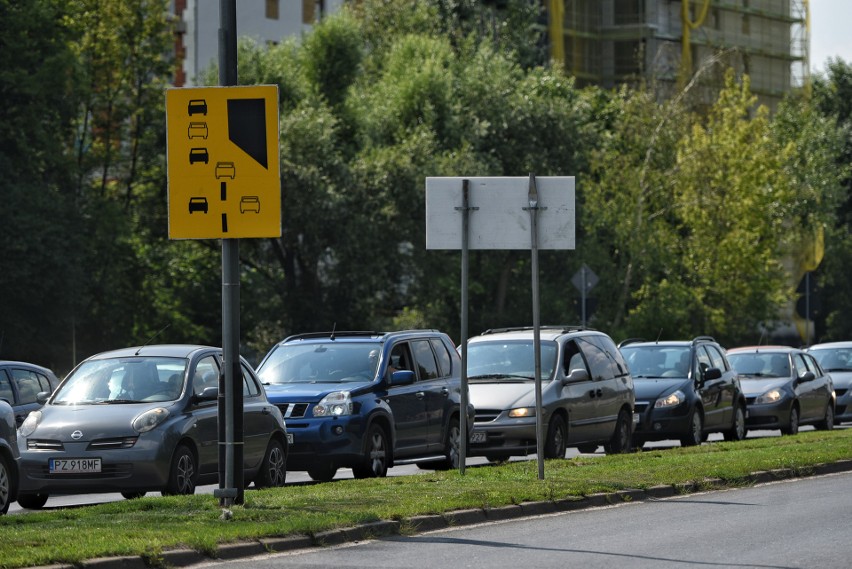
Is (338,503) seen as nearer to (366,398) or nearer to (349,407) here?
(349,407)

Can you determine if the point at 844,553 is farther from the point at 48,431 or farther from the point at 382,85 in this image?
the point at 382,85

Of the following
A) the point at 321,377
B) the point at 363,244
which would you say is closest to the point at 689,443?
the point at 321,377

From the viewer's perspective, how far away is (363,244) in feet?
168

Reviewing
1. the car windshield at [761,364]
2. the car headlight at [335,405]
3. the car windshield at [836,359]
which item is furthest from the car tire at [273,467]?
the car windshield at [836,359]

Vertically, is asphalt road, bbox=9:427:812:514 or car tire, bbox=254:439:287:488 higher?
car tire, bbox=254:439:287:488

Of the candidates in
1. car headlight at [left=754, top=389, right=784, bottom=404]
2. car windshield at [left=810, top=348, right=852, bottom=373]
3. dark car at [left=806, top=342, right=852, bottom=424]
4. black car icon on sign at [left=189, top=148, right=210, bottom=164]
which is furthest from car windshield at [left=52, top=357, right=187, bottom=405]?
car windshield at [left=810, top=348, right=852, bottom=373]

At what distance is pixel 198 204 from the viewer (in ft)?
45.7

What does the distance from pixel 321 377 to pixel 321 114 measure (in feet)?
108

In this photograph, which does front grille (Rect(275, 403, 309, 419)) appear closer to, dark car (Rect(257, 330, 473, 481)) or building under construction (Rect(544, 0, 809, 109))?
dark car (Rect(257, 330, 473, 481))

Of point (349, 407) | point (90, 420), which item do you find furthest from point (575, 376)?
point (90, 420)

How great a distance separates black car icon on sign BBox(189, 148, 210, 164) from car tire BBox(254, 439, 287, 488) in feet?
17.0

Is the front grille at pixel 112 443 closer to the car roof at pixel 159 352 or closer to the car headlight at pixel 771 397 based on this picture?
the car roof at pixel 159 352

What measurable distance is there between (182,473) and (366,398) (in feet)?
11.7

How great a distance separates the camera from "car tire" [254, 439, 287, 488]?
1834cm
